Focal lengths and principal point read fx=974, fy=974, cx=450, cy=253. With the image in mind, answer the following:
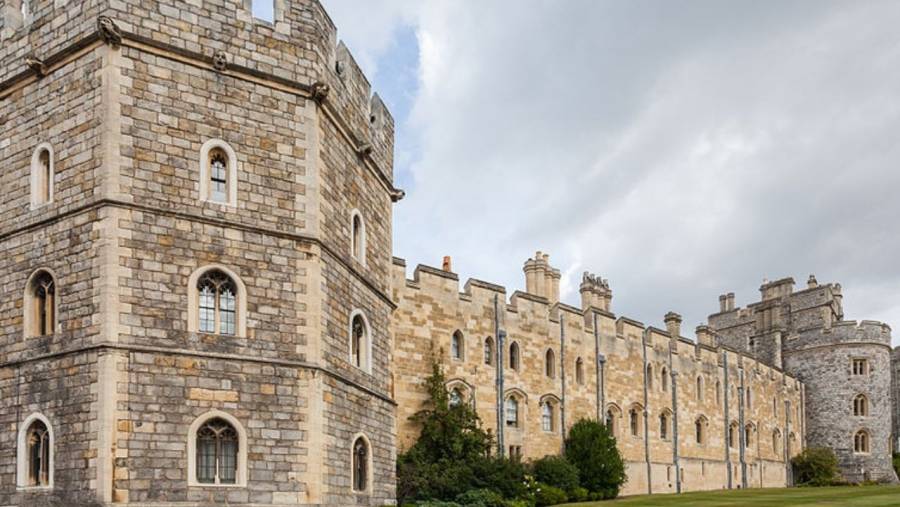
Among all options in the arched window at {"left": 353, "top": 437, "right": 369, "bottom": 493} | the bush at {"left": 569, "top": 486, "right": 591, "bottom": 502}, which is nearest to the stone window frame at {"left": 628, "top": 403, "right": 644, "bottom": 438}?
the bush at {"left": 569, "top": 486, "right": 591, "bottom": 502}

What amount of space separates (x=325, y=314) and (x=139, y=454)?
4380mm

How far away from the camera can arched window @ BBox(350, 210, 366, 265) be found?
843 inches

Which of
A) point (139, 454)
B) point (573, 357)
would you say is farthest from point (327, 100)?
point (573, 357)

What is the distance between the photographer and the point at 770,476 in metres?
51.8

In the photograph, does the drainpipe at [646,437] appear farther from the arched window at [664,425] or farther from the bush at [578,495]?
the bush at [578,495]

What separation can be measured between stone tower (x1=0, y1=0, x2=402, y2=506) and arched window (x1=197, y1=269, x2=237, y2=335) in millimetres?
27

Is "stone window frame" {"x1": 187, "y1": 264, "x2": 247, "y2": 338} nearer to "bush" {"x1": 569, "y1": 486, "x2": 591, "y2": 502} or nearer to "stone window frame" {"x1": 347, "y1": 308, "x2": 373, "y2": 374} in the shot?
"stone window frame" {"x1": 347, "y1": 308, "x2": 373, "y2": 374}

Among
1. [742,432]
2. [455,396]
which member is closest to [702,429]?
[742,432]

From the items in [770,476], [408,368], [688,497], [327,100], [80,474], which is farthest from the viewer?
[770,476]

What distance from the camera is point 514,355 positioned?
3391 centimetres

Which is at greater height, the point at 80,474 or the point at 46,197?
the point at 46,197

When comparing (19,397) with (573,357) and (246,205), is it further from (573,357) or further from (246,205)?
(573,357)

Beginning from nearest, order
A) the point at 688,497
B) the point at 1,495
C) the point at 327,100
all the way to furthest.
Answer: the point at 1,495, the point at 327,100, the point at 688,497

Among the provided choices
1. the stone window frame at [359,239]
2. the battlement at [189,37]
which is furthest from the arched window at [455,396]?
the battlement at [189,37]
